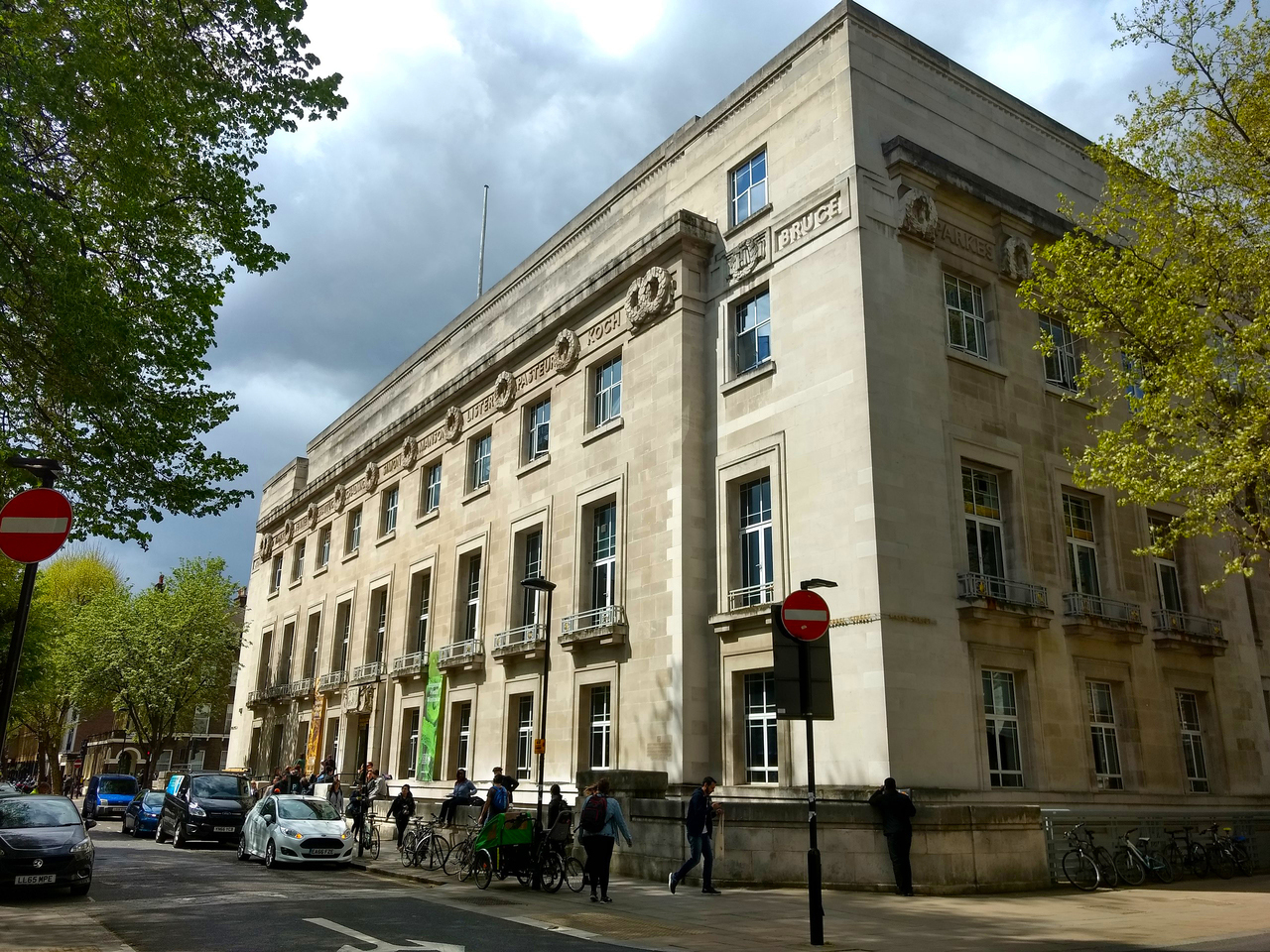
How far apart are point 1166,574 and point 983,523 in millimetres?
6818

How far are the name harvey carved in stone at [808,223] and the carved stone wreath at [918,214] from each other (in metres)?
1.44

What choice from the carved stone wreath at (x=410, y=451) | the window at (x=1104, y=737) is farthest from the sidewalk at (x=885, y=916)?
the carved stone wreath at (x=410, y=451)

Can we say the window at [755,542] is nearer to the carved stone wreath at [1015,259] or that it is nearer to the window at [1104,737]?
the window at [1104,737]

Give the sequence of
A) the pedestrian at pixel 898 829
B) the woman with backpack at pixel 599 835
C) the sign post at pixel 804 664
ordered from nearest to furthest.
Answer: the sign post at pixel 804 664
the woman with backpack at pixel 599 835
the pedestrian at pixel 898 829

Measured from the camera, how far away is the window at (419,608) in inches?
1267

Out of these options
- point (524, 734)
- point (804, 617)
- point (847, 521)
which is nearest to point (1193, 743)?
point (847, 521)

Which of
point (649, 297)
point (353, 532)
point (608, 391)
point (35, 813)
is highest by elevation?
point (649, 297)

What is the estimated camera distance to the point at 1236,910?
13.7m

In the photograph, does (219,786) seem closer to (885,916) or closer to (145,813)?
(145,813)

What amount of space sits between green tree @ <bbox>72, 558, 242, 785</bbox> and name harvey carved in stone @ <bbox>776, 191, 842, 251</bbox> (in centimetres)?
3966

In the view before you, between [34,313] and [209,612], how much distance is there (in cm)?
3961

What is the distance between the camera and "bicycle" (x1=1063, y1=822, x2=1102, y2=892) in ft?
53.9

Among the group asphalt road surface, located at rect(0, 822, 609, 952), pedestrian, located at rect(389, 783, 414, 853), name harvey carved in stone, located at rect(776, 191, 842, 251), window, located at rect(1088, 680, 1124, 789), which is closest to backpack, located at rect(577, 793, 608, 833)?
asphalt road surface, located at rect(0, 822, 609, 952)

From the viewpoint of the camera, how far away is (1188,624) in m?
22.4
